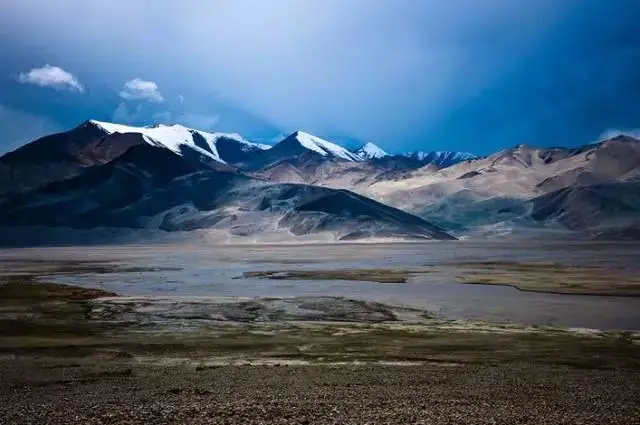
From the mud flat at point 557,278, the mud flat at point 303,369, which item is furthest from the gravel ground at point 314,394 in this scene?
the mud flat at point 557,278

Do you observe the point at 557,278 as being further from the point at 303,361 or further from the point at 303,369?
the point at 303,369

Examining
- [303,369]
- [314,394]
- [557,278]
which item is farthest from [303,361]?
[557,278]

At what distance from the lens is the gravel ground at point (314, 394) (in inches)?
705

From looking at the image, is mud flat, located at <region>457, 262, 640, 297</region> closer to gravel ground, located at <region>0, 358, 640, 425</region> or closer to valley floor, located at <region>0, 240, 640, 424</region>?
valley floor, located at <region>0, 240, 640, 424</region>

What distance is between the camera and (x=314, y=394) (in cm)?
2080

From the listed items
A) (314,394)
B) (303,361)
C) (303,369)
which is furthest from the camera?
(303,361)

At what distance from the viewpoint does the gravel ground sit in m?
17.9

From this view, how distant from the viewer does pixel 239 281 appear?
240 feet

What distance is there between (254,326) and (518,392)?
20.4 m

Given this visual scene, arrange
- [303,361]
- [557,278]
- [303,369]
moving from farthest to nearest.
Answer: [557,278] → [303,361] → [303,369]

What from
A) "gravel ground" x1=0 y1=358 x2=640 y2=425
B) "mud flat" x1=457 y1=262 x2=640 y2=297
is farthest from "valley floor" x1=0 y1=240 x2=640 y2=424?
"mud flat" x1=457 y1=262 x2=640 y2=297

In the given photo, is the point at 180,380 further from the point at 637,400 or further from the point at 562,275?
the point at 562,275

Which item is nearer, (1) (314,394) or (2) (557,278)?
(1) (314,394)

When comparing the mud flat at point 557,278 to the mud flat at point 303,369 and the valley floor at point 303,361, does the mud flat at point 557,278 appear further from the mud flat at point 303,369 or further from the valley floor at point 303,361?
the mud flat at point 303,369
